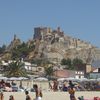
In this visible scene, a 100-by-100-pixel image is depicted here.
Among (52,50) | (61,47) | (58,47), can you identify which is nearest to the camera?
(52,50)

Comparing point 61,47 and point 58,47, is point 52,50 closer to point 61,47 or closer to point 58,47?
point 58,47

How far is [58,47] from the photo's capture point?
182m

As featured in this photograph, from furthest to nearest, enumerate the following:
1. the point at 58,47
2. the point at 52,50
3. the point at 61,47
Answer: the point at 61,47
the point at 58,47
the point at 52,50

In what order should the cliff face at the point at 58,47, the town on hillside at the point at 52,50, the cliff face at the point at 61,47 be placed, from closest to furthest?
the town on hillside at the point at 52,50 → the cliff face at the point at 58,47 → the cliff face at the point at 61,47

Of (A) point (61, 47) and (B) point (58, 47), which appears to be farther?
(A) point (61, 47)

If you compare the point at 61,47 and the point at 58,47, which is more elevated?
the point at 61,47

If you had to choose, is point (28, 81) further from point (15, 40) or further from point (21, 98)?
point (15, 40)

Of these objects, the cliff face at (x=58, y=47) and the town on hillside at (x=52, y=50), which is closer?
the town on hillside at (x=52, y=50)

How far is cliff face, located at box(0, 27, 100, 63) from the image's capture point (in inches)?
6708

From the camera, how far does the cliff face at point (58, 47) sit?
17038 cm

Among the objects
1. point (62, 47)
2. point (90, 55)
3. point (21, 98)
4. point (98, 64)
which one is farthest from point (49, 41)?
point (21, 98)

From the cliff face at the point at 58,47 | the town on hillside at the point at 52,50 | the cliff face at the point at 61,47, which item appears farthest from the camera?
the cliff face at the point at 61,47

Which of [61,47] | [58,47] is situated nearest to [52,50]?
[58,47]

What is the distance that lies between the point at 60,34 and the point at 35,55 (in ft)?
104
